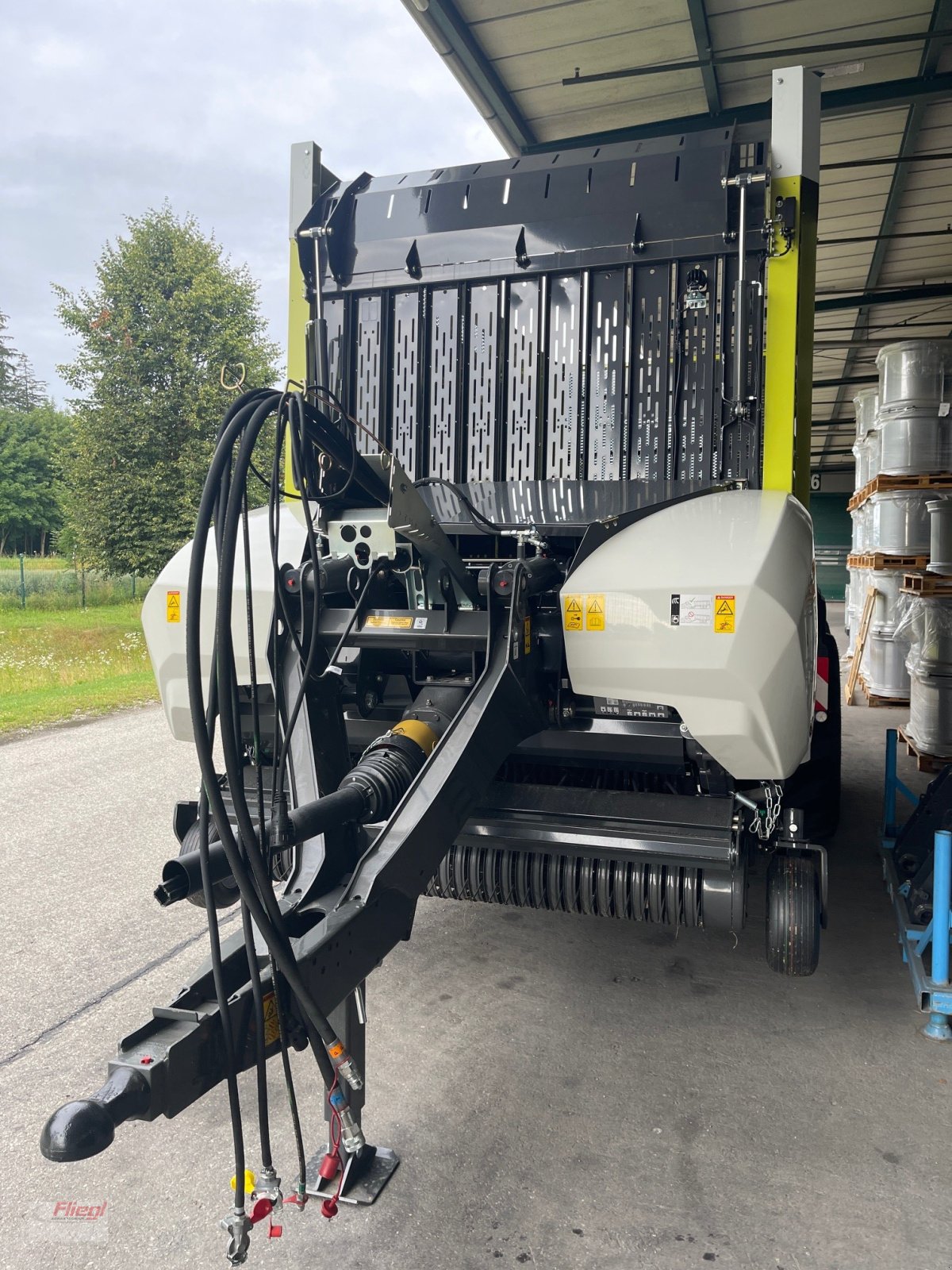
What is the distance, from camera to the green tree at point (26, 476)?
145 feet

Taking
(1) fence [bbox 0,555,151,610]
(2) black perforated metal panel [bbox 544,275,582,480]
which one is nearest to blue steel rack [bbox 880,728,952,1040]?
(2) black perforated metal panel [bbox 544,275,582,480]

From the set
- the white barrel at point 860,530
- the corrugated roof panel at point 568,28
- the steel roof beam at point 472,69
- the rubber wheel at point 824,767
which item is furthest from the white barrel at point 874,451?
the steel roof beam at point 472,69

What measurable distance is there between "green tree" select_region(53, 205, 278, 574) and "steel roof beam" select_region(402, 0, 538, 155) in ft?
37.5

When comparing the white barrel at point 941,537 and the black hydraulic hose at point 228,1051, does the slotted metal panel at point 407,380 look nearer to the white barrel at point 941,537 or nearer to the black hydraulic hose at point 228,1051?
the black hydraulic hose at point 228,1051

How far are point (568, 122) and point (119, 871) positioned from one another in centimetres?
626

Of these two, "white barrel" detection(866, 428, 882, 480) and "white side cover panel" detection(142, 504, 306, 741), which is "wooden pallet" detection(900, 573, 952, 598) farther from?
"white side cover panel" detection(142, 504, 306, 741)

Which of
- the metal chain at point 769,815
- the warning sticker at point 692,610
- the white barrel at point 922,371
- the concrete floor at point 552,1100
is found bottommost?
the concrete floor at point 552,1100

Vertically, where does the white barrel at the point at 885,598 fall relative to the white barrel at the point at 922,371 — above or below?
below

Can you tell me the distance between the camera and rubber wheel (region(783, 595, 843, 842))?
4.58 metres

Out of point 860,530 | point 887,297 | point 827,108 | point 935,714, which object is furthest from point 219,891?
point 887,297

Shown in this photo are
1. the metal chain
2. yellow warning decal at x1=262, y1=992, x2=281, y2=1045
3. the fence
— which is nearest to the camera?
yellow warning decal at x1=262, y1=992, x2=281, y2=1045

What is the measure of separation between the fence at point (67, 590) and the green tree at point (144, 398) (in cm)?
280

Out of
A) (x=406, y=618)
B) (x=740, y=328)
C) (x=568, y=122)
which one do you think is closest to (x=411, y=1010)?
(x=406, y=618)

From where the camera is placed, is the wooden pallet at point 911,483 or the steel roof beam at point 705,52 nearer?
the steel roof beam at point 705,52
